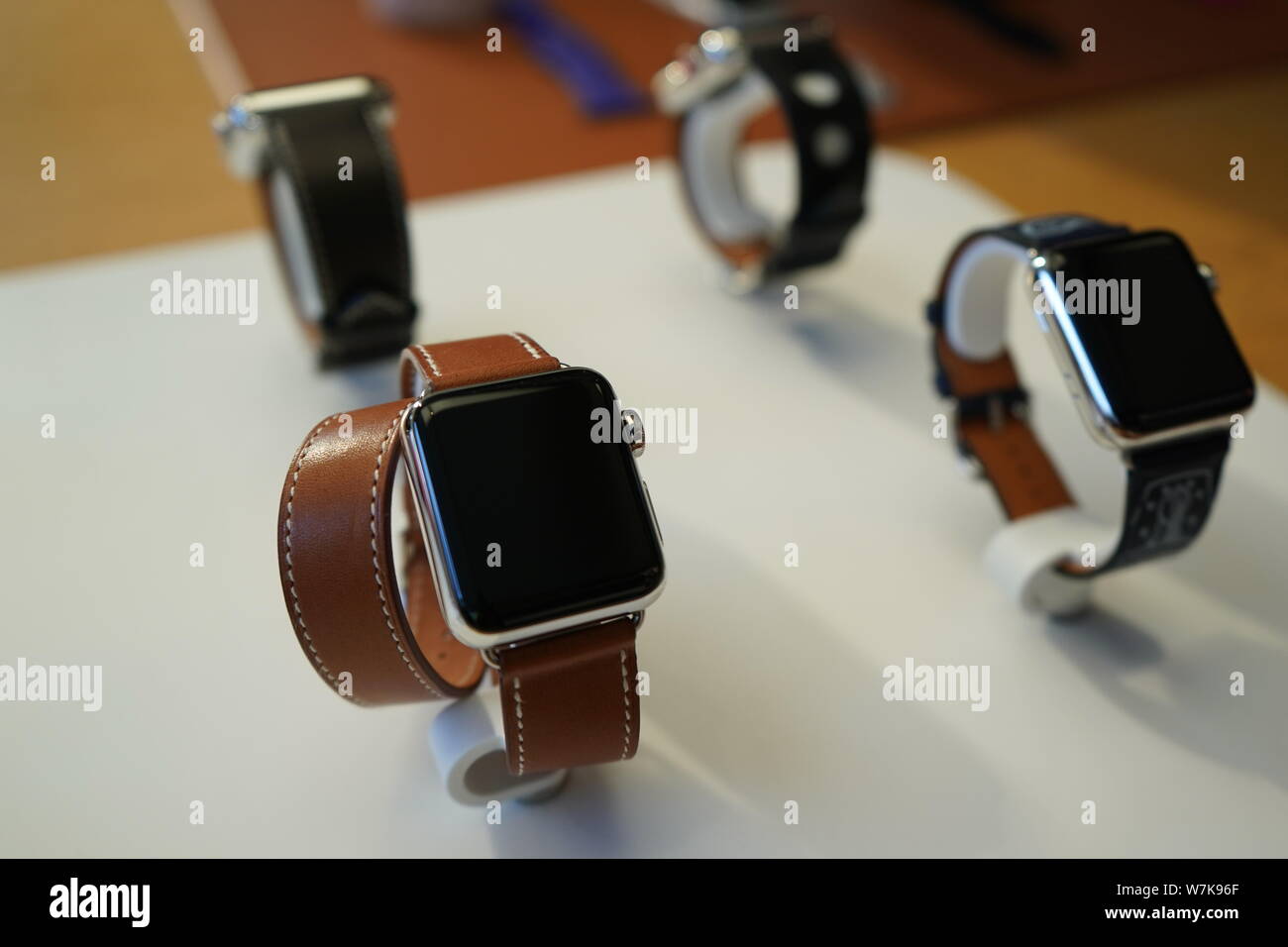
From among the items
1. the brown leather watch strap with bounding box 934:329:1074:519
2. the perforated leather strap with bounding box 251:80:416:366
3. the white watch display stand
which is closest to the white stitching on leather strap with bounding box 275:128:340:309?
the perforated leather strap with bounding box 251:80:416:366

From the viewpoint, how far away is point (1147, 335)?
31.5 inches

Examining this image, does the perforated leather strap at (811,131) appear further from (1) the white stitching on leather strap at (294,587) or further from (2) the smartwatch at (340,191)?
(1) the white stitching on leather strap at (294,587)

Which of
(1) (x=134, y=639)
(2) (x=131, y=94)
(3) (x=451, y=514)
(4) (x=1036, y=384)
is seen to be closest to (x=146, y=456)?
(1) (x=134, y=639)

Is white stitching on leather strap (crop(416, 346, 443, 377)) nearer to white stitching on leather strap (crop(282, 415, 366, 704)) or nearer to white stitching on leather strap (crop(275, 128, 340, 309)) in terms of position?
white stitching on leather strap (crop(282, 415, 366, 704))

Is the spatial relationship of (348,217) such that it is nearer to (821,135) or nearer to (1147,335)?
(821,135)

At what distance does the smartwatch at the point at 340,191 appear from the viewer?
105 centimetres

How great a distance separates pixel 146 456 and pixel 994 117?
1296 millimetres

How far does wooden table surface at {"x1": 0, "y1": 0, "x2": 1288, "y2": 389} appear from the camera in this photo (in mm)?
1491

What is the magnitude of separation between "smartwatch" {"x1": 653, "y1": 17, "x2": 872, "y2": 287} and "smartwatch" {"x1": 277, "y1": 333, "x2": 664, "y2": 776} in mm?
528

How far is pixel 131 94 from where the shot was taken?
1891 mm

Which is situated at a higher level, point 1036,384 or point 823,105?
point 823,105
